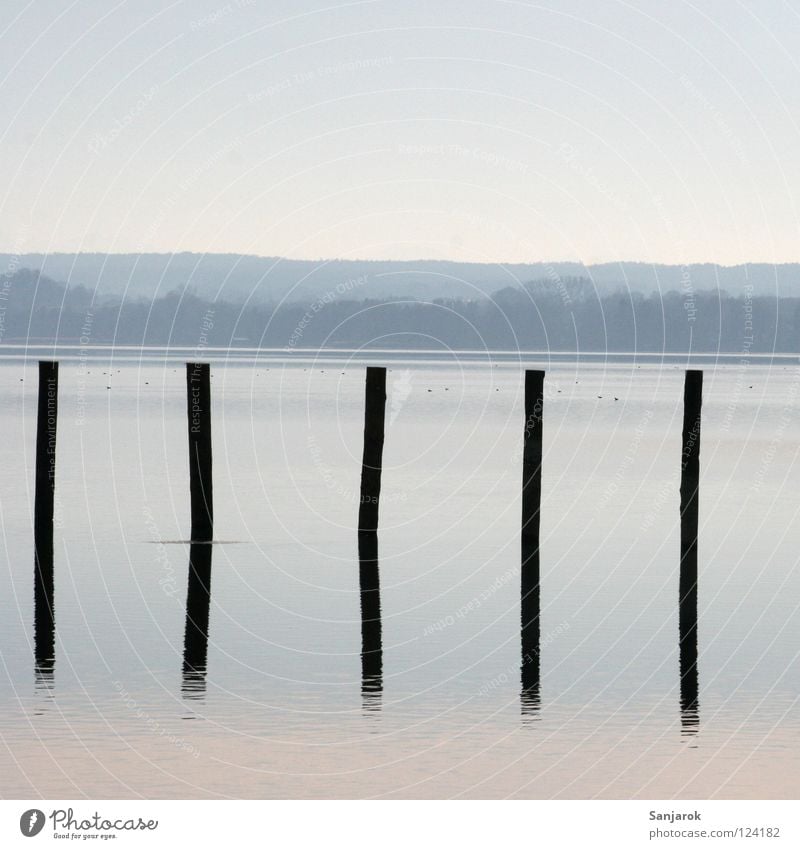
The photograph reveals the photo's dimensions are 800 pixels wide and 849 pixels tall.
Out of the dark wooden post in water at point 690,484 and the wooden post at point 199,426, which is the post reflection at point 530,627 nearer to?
the dark wooden post in water at point 690,484

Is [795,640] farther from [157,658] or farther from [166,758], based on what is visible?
[166,758]

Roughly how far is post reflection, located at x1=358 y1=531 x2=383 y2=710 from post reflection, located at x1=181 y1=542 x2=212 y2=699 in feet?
5.66

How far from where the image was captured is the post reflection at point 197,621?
55.1 ft

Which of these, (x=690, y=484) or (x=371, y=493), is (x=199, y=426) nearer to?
(x=371, y=493)

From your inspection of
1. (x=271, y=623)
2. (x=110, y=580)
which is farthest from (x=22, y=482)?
(x=271, y=623)

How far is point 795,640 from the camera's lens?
19.4m

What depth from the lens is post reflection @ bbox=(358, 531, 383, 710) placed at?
1653 centimetres

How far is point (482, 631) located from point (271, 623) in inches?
104

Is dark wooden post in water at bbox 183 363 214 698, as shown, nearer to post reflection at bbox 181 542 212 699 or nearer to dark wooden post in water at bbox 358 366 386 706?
post reflection at bbox 181 542 212 699

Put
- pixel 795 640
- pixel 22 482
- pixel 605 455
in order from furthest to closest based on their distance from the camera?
pixel 605 455, pixel 22 482, pixel 795 640
